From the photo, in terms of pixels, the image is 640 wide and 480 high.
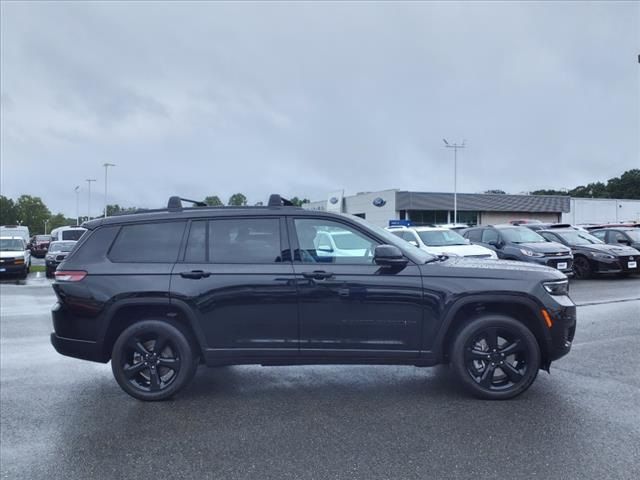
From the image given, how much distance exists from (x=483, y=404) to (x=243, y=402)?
220cm

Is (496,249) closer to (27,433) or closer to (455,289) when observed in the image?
(455,289)

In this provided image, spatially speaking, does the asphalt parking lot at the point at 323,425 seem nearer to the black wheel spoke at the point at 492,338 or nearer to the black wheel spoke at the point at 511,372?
the black wheel spoke at the point at 511,372

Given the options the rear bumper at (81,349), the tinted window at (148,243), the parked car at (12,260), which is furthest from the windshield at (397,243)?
the parked car at (12,260)

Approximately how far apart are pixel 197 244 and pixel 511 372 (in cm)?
317

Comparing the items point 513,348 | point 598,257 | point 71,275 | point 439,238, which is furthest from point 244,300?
point 598,257

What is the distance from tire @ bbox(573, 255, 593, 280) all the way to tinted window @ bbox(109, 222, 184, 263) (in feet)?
44.7

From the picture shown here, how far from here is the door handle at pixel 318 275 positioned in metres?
4.54

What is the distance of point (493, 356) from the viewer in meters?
4.55

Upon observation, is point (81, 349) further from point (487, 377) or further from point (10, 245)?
point (10, 245)

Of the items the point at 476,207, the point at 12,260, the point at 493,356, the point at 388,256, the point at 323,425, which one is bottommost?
the point at 323,425

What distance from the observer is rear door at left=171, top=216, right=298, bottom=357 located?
4574mm

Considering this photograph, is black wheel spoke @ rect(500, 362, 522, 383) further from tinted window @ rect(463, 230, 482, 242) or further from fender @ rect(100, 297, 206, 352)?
tinted window @ rect(463, 230, 482, 242)

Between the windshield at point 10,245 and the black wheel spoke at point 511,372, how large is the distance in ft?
65.3

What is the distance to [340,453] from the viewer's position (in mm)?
3590
